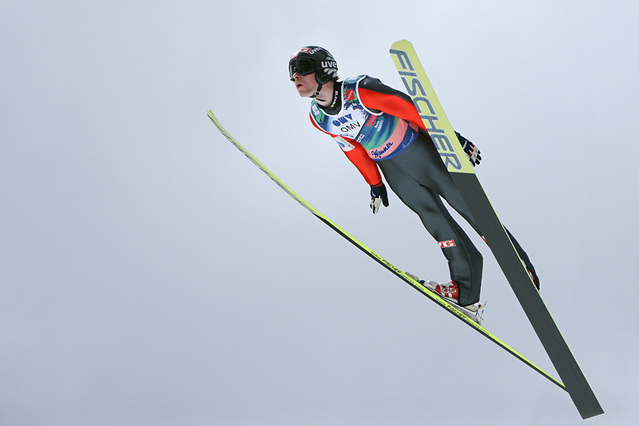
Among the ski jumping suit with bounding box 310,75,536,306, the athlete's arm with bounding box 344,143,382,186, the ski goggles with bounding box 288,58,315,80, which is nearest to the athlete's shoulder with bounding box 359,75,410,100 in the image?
the ski jumping suit with bounding box 310,75,536,306

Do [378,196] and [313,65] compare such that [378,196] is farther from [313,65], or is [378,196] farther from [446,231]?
[313,65]

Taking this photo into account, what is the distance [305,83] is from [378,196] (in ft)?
3.26

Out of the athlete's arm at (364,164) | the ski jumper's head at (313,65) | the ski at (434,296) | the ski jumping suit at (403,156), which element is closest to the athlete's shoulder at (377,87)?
the ski jumping suit at (403,156)

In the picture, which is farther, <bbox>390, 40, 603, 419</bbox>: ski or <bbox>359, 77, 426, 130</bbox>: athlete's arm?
<bbox>359, 77, 426, 130</bbox>: athlete's arm

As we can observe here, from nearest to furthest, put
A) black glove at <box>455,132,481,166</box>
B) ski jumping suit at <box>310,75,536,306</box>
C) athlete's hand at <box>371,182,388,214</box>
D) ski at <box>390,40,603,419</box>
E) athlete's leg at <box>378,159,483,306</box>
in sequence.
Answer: ski at <box>390,40,603,419</box>, black glove at <box>455,132,481,166</box>, ski jumping suit at <box>310,75,536,306</box>, athlete's leg at <box>378,159,483,306</box>, athlete's hand at <box>371,182,388,214</box>

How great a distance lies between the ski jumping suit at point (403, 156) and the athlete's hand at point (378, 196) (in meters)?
0.05

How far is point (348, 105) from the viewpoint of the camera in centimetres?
340

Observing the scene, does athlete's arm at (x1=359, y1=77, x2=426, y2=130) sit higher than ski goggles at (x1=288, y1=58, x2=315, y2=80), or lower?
lower

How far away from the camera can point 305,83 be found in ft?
11.1

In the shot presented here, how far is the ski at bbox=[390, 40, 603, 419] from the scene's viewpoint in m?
2.89

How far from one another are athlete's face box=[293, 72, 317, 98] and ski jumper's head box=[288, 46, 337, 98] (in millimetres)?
16

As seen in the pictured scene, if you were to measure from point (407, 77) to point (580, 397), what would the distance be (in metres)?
2.35

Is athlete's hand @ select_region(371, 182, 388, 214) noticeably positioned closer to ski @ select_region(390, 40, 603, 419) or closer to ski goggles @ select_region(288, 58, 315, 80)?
ski @ select_region(390, 40, 603, 419)

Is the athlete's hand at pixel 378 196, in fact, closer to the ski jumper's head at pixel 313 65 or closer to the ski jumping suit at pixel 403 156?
the ski jumping suit at pixel 403 156
